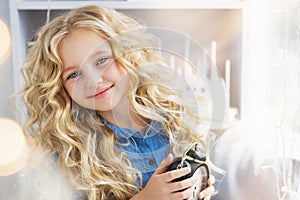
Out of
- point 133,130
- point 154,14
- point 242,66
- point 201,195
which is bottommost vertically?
point 201,195

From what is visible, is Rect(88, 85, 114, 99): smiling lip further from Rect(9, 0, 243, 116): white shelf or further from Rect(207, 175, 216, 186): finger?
Rect(207, 175, 216, 186): finger

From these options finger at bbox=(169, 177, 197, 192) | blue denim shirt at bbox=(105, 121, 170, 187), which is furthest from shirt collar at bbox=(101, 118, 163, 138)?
finger at bbox=(169, 177, 197, 192)

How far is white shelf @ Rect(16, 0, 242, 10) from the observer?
0.73 meters

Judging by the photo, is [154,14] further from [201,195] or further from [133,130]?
[201,195]

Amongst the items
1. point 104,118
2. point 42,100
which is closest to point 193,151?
point 104,118

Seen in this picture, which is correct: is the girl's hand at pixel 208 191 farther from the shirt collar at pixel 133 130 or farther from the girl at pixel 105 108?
the shirt collar at pixel 133 130

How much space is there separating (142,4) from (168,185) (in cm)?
33

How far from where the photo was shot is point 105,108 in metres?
0.73

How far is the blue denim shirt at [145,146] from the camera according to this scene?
739mm

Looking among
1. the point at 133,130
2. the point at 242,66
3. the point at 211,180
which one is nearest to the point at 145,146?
the point at 133,130

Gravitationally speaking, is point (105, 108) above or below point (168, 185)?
above

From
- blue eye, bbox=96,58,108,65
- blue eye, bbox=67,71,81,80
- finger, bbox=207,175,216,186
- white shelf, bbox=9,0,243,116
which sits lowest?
finger, bbox=207,175,216,186

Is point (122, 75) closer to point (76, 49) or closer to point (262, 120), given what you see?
point (76, 49)

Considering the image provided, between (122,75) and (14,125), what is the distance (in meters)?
0.25
